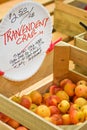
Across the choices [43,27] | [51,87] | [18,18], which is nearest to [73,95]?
[51,87]

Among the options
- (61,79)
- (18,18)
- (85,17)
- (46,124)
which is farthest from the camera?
(85,17)

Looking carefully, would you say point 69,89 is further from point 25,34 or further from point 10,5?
point 10,5

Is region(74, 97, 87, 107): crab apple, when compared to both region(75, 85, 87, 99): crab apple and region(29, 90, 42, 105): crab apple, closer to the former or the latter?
region(75, 85, 87, 99): crab apple

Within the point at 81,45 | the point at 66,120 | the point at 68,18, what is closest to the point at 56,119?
the point at 66,120

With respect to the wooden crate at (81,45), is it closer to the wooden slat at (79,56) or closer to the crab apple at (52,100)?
the wooden slat at (79,56)

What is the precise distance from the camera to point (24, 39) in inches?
56.3

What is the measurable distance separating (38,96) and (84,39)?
1.52ft

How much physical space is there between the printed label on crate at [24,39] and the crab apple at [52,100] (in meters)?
0.12

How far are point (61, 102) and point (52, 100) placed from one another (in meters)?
0.04

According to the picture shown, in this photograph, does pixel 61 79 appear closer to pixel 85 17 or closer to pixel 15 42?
pixel 15 42

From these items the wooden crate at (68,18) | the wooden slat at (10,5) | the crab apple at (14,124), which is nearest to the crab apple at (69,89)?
the crab apple at (14,124)

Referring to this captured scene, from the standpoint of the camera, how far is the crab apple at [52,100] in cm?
147

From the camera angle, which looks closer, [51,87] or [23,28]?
[23,28]

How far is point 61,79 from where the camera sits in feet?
5.41
